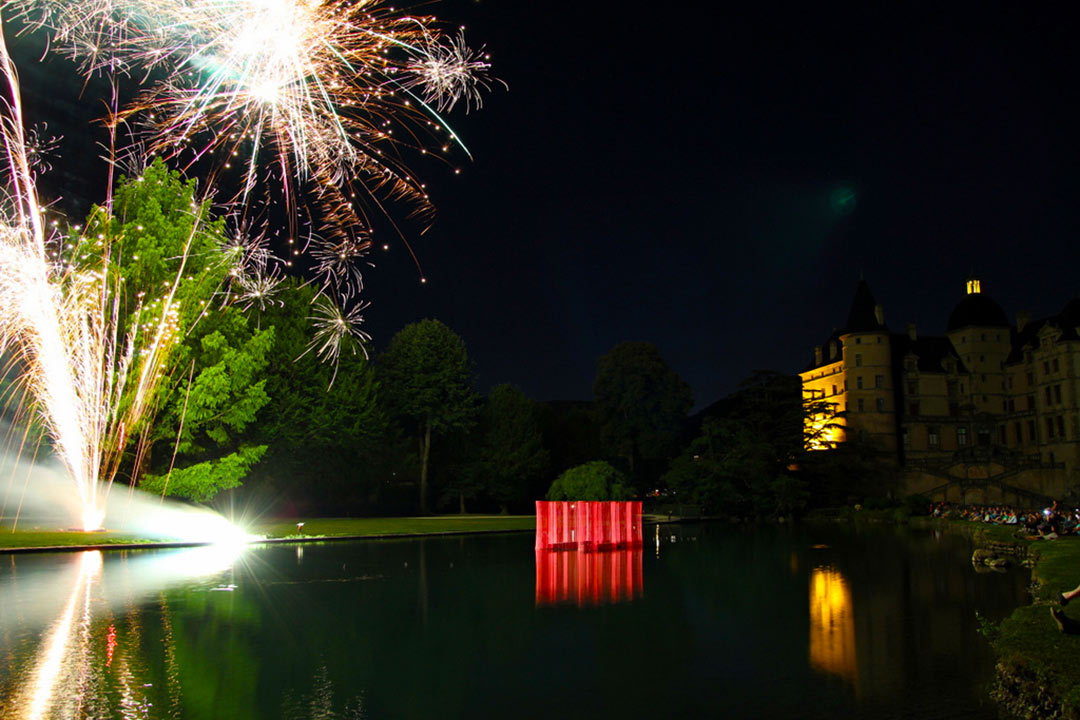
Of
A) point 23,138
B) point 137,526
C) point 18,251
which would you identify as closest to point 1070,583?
point 23,138

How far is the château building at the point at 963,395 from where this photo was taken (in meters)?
76.0

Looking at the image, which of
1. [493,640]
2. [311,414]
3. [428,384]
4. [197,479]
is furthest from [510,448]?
[493,640]

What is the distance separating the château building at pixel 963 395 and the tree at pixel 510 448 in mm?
27859

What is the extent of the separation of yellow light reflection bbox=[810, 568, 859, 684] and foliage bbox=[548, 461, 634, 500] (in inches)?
752

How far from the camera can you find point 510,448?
212ft

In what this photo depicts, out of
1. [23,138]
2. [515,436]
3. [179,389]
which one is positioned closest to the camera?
[23,138]

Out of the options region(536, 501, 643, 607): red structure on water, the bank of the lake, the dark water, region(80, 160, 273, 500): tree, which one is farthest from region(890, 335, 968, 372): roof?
the bank of the lake

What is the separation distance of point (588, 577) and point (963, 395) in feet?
253

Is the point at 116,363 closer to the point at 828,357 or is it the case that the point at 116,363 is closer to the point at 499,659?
the point at 499,659

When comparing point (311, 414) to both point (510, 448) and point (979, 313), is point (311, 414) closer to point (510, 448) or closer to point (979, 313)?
point (510, 448)

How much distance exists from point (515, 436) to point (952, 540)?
33807 mm

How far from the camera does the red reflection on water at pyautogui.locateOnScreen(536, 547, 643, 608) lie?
18.9 meters

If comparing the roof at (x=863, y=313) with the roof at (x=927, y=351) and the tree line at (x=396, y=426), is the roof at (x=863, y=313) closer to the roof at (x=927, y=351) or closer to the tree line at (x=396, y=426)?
the roof at (x=927, y=351)

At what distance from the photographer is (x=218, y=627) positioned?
47.9 feet
